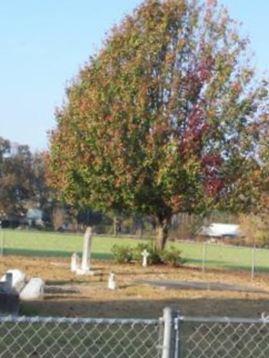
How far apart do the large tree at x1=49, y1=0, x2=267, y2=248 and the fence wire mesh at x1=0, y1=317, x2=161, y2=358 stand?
15798 millimetres

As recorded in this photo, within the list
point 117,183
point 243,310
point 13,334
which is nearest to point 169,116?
point 117,183

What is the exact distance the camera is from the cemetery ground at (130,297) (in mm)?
14578

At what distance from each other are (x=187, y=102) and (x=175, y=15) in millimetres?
2887

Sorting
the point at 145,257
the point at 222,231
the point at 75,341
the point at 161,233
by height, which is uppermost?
the point at 222,231

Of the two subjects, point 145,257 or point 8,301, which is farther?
point 145,257

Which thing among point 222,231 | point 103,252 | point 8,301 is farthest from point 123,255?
point 222,231

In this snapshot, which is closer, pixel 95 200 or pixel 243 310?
pixel 243 310

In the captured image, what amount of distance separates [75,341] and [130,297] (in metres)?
6.26

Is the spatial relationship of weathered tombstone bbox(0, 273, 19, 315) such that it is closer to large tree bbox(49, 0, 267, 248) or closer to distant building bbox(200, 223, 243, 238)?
large tree bbox(49, 0, 267, 248)

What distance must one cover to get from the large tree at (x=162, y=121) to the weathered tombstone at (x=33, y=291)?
39.1ft

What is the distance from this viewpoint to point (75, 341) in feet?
35.5

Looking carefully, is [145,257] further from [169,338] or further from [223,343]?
[169,338]

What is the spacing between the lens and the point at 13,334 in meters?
10.9

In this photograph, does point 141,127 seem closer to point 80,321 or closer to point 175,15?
point 175,15
